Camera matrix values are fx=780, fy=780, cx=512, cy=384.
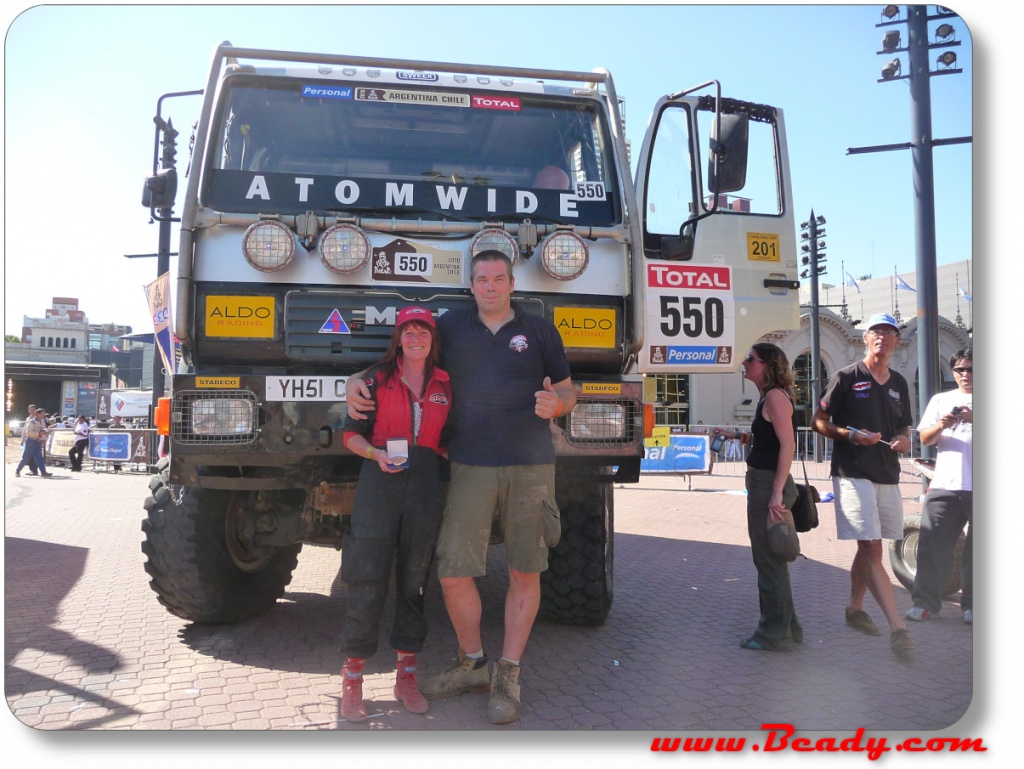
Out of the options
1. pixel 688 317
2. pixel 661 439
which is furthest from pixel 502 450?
pixel 661 439

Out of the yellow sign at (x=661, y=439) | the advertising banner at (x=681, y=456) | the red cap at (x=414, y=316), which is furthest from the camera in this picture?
the yellow sign at (x=661, y=439)

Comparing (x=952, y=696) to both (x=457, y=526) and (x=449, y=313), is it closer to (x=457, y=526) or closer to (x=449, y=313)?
(x=457, y=526)

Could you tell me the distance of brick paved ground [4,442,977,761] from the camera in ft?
11.4

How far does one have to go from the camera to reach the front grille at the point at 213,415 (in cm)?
358

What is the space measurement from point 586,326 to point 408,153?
57.8 inches

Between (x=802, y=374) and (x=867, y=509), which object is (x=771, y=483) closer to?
(x=867, y=509)

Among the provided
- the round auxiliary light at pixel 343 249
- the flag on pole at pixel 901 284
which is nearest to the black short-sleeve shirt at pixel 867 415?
the flag on pole at pixel 901 284

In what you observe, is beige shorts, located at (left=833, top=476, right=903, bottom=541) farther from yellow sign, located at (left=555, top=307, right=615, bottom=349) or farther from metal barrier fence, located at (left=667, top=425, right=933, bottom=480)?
metal barrier fence, located at (left=667, top=425, right=933, bottom=480)

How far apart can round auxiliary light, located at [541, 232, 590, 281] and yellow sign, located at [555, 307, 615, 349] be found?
18 cm

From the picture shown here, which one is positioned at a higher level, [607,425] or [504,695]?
[607,425]

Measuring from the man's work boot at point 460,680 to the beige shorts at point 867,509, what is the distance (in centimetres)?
229

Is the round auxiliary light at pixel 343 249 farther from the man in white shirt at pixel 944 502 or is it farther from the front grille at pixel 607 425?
the man in white shirt at pixel 944 502

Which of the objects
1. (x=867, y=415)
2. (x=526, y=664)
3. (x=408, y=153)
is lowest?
(x=526, y=664)

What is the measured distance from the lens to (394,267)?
12.8 ft
